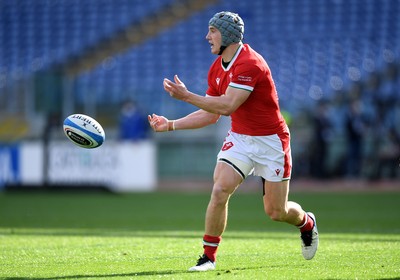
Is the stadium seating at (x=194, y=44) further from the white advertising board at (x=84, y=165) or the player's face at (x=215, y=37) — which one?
the player's face at (x=215, y=37)

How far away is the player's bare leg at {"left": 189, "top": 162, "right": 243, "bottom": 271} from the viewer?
23.1 feet

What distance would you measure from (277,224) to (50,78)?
12.2m

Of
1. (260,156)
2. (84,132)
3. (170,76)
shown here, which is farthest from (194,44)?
(260,156)

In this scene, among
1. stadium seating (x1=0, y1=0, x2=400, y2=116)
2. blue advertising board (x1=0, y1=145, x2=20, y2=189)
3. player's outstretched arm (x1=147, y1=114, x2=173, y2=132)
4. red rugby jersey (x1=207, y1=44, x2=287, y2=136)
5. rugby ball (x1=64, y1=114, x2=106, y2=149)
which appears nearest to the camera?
red rugby jersey (x1=207, y1=44, x2=287, y2=136)

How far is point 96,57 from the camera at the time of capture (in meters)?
26.3

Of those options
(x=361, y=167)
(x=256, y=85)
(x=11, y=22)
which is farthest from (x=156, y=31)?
(x=256, y=85)

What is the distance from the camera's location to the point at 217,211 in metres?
7.05

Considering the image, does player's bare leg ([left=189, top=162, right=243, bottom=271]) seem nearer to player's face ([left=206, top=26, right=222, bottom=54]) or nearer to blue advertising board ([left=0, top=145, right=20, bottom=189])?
player's face ([left=206, top=26, right=222, bottom=54])

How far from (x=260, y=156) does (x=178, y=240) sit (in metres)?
2.65

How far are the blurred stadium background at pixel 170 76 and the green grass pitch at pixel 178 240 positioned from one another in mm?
2712

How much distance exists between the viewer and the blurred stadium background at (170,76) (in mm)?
19688

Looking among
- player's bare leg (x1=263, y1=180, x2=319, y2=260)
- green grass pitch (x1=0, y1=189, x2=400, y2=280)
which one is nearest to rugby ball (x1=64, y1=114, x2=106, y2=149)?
green grass pitch (x1=0, y1=189, x2=400, y2=280)

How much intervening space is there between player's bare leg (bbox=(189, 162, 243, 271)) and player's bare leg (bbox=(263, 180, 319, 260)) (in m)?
0.38

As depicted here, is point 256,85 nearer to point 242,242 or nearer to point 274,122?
point 274,122
